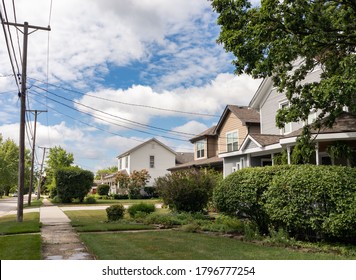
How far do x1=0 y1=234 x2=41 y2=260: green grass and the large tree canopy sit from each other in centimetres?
793

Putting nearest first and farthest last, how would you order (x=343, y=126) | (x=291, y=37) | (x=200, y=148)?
(x=291, y=37) → (x=343, y=126) → (x=200, y=148)

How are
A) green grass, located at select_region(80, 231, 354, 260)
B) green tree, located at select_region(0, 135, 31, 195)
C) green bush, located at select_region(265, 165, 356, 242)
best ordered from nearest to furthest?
green grass, located at select_region(80, 231, 354, 260) → green bush, located at select_region(265, 165, 356, 242) → green tree, located at select_region(0, 135, 31, 195)

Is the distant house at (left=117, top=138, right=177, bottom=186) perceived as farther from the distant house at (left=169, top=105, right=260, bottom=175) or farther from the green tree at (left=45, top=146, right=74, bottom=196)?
the distant house at (left=169, top=105, right=260, bottom=175)

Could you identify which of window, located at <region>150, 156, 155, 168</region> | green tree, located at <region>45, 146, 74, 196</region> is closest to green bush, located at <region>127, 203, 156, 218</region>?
window, located at <region>150, 156, 155, 168</region>

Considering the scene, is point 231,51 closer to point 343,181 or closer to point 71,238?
point 343,181

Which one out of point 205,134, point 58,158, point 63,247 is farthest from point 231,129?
point 58,158

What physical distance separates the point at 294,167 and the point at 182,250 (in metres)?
4.21

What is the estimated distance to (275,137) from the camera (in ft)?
68.2

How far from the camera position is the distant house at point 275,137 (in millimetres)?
15234

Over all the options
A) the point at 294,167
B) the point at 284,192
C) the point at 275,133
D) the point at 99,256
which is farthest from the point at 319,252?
the point at 275,133

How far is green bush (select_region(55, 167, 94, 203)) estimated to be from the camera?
3766 centimetres

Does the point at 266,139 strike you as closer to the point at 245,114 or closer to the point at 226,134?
the point at 245,114

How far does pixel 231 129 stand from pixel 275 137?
9.61 m

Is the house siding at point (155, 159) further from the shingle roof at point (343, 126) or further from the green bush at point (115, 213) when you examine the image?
the shingle roof at point (343, 126)
